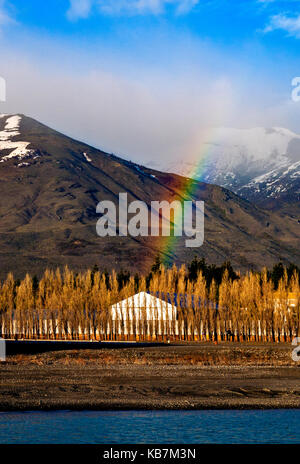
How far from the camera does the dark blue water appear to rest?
71.9 feet

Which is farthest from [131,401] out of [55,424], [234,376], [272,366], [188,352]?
[188,352]

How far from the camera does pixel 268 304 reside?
224 feet

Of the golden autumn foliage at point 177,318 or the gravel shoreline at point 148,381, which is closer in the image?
the gravel shoreline at point 148,381

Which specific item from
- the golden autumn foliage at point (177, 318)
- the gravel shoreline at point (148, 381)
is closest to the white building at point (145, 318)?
the golden autumn foliage at point (177, 318)

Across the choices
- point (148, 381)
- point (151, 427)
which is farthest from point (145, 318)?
point (151, 427)

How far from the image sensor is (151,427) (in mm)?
23328

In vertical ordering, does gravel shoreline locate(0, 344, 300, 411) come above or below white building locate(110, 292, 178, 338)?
below

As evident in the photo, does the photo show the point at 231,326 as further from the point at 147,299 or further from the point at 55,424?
the point at 55,424

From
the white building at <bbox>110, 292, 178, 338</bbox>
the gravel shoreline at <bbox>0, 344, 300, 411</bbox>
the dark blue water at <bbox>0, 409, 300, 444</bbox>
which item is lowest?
the dark blue water at <bbox>0, 409, 300, 444</bbox>

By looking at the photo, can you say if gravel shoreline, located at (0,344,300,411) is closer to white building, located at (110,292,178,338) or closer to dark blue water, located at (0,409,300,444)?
dark blue water, located at (0,409,300,444)

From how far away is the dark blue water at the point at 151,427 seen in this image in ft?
71.9

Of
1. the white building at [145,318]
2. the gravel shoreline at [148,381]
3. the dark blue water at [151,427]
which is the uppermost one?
the white building at [145,318]

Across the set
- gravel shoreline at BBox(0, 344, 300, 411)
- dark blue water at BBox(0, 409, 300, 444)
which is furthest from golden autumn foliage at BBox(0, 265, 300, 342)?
dark blue water at BBox(0, 409, 300, 444)

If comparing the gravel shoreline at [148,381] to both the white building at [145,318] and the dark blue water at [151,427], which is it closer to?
the dark blue water at [151,427]
